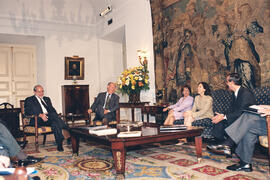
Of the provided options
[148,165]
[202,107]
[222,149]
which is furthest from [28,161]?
[202,107]

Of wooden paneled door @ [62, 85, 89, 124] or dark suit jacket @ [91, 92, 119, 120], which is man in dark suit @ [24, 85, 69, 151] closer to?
dark suit jacket @ [91, 92, 119, 120]

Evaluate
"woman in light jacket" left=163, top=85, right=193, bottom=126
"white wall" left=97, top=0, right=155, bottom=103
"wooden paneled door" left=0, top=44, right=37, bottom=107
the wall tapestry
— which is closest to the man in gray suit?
the wall tapestry

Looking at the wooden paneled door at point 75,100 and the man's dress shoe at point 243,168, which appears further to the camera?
the wooden paneled door at point 75,100

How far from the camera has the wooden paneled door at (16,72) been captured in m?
10.2

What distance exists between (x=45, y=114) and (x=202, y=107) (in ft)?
10.8

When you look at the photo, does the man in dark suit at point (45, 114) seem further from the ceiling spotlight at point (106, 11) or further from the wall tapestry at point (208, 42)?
the ceiling spotlight at point (106, 11)

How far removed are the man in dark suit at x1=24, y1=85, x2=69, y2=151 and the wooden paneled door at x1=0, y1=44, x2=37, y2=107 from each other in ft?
17.8

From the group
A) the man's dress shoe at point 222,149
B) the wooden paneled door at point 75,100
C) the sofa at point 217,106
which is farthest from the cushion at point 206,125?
the wooden paneled door at point 75,100

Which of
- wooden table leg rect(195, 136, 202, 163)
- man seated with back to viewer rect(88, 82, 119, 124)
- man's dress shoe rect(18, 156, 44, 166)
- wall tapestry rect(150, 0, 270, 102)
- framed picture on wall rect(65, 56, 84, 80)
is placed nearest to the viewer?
wooden table leg rect(195, 136, 202, 163)

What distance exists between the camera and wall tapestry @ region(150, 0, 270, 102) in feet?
14.5

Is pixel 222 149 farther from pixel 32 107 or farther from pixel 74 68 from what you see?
pixel 74 68

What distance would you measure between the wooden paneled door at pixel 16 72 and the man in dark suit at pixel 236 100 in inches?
339

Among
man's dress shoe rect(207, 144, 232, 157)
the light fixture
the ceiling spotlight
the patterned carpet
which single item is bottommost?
the patterned carpet

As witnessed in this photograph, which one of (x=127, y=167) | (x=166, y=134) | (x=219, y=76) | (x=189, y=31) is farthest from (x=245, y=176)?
(x=189, y=31)
